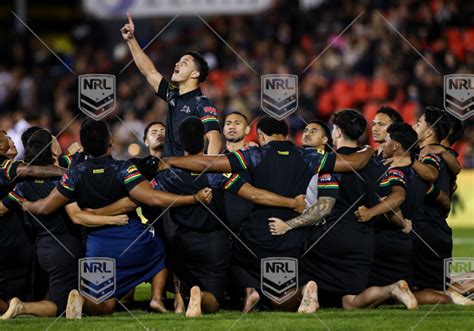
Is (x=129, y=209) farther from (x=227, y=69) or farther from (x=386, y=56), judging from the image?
(x=227, y=69)

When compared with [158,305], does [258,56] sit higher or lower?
higher

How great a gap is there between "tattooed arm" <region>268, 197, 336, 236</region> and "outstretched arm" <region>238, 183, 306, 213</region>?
5.3 inches

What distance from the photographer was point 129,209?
8.87 meters

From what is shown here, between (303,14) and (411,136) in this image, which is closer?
(411,136)

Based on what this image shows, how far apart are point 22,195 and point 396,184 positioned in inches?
121

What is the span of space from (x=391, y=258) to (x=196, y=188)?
1.80m

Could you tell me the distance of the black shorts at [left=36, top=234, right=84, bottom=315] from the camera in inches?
355

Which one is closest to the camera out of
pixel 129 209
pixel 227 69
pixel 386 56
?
pixel 129 209

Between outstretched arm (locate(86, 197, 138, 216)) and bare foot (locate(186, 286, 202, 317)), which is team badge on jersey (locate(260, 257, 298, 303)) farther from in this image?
outstretched arm (locate(86, 197, 138, 216))

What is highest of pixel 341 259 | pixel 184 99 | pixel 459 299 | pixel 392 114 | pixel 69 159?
pixel 184 99

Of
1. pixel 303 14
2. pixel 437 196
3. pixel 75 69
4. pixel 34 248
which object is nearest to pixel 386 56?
pixel 303 14

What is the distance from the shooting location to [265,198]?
890 centimetres

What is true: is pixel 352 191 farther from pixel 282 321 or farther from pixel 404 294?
pixel 282 321

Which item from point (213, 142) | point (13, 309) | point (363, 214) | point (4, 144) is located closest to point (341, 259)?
point (363, 214)
